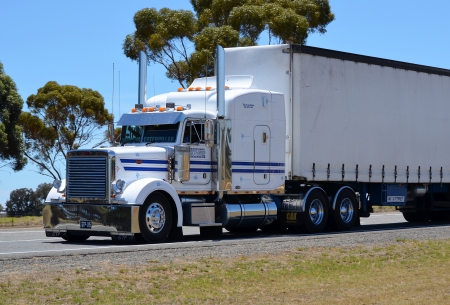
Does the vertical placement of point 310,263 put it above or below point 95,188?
below

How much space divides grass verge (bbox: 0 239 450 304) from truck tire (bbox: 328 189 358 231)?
25.6ft

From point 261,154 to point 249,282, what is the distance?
9.21m

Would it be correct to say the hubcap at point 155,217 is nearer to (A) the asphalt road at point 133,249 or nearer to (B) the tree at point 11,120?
(A) the asphalt road at point 133,249

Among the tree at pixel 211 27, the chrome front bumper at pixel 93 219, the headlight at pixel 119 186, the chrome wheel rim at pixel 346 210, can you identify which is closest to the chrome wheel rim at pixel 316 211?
the chrome wheel rim at pixel 346 210

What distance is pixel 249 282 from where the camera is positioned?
12055mm

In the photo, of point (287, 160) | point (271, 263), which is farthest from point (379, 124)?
point (271, 263)

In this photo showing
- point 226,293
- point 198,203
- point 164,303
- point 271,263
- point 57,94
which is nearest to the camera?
point 164,303

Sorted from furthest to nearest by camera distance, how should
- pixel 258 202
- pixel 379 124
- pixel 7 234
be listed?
pixel 379 124 < pixel 7 234 < pixel 258 202

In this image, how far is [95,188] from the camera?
18.2m

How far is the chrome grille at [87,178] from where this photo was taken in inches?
710

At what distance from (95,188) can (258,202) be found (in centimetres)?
496

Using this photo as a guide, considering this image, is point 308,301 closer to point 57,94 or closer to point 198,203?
point 198,203

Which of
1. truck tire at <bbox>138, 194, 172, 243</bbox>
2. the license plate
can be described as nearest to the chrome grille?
the license plate

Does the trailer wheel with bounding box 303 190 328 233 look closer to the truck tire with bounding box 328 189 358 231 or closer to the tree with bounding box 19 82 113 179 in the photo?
the truck tire with bounding box 328 189 358 231
